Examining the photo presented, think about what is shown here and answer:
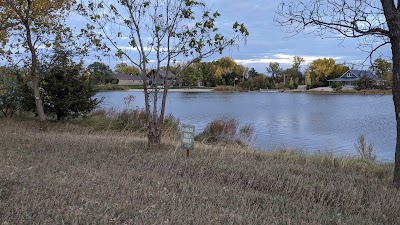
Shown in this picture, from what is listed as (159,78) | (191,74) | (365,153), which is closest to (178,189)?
(191,74)

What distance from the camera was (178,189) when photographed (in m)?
5.62

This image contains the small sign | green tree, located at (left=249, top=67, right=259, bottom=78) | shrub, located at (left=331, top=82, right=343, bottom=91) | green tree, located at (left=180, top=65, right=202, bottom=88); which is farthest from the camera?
green tree, located at (left=249, top=67, right=259, bottom=78)

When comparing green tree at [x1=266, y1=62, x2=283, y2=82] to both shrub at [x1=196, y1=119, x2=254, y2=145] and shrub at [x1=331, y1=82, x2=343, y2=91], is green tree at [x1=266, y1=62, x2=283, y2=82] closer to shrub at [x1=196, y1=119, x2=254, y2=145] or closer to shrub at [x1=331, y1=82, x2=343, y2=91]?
shrub at [x1=331, y1=82, x2=343, y2=91]

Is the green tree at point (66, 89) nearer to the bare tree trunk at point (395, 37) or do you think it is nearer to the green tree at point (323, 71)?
the bare tree trunk at point (395, 37)

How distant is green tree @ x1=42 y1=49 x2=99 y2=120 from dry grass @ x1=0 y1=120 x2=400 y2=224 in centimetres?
881

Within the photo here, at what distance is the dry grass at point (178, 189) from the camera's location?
14.2ft

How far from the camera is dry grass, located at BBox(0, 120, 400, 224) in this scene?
4316mm

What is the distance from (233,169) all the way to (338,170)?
2.57 m

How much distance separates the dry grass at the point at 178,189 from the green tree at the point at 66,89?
8.81 meters

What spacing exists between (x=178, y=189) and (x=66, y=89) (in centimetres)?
1365

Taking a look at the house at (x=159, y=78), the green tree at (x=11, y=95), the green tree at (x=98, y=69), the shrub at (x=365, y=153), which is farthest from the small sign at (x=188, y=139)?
the green tree at (x=11, y=95)

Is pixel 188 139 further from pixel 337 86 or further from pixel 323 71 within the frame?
pixel 323 71

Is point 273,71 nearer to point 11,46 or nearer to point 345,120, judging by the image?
point 345,120

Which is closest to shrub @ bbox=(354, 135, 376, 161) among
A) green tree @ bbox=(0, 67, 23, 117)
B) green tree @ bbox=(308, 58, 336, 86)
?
green tree @ bbox=(0, 67, 23, 117)
